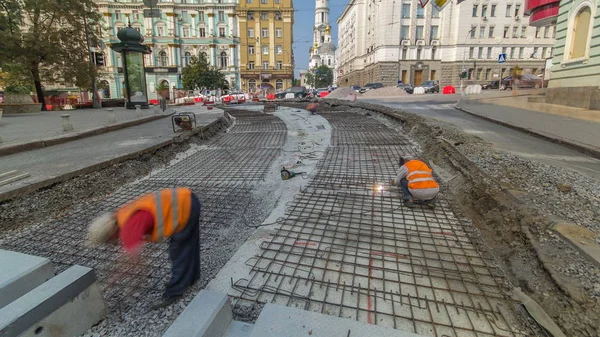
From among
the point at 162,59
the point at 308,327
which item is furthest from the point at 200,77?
the point at 308,327

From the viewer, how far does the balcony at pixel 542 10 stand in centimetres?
1609

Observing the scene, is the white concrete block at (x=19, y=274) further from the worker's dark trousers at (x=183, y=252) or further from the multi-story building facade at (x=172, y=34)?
the multi-story building facade at (x=172, y=34)

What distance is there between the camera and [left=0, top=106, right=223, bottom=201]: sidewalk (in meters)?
4.70

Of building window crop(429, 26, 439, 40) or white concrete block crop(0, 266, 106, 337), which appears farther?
building window crop(429, 26, 439, 40)

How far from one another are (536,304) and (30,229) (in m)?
5.22

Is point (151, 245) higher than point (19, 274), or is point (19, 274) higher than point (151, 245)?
point (19, 274)

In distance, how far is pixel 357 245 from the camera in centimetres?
336

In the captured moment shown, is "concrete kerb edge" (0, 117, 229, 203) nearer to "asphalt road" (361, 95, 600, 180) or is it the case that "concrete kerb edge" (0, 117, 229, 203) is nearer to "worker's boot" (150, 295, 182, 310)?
"worker's boot" (150, 295, 182, 310)

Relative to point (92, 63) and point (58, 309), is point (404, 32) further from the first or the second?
point (58, 309)

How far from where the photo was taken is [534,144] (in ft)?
24.8

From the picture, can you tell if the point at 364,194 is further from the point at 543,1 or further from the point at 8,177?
the point at 543,1

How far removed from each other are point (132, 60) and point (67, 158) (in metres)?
15.0

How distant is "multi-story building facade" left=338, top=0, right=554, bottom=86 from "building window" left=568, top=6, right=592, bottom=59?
37979 millimetres

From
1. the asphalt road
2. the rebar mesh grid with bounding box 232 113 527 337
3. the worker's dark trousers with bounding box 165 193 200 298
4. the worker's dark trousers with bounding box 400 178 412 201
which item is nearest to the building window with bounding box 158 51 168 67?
the asphalt road
